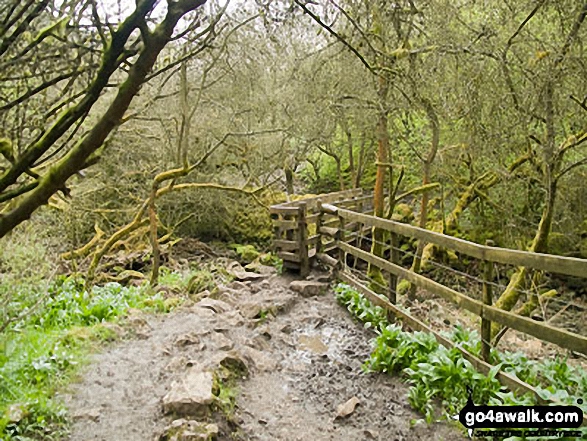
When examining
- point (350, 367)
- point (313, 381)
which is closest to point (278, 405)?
point (313, 381)

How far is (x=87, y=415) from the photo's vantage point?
12.7ft

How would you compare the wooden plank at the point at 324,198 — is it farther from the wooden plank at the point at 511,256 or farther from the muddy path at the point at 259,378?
the wooden plank at the point at 511,256

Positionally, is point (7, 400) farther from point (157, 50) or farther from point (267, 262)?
point (267, 262)

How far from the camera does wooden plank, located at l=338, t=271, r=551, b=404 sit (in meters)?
3.62

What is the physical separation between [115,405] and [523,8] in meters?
6.10

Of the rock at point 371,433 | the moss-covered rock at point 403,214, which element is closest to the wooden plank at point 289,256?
the rock at point 371,433

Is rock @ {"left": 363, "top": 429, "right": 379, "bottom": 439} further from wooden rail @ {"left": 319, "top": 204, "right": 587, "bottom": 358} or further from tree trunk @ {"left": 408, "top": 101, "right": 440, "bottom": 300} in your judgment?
tree trunk @ {"left": 408, "top": 101, "right": 440, "bottom": 300}

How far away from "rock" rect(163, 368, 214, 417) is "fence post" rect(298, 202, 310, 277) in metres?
4.28

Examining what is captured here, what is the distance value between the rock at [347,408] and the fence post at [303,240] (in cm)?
414

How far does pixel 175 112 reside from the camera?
10.8m

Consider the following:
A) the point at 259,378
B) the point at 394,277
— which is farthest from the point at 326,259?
the point at 259,378

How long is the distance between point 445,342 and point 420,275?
1.14 metres

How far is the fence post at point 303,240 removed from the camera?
8352mm

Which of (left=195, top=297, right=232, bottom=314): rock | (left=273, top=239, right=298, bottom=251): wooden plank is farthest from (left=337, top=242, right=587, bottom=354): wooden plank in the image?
(left=273, top=239, right=298, bottom=251): wooden plank
